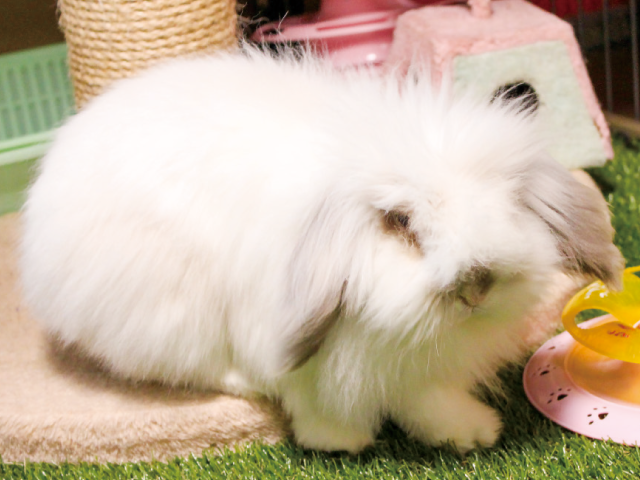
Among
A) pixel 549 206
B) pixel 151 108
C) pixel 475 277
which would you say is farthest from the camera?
pixel 151 108

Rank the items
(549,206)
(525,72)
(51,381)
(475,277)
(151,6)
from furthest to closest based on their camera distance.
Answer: (525,72)
(151,6)
(51,381)
(549,206)
(475,277)

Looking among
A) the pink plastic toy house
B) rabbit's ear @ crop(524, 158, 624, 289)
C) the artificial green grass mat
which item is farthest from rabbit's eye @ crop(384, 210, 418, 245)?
the pink plastic toy house

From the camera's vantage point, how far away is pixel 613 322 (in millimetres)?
1582

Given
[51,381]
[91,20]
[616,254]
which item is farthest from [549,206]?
[91,20]

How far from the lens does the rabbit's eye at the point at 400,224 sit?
1088 millimetres

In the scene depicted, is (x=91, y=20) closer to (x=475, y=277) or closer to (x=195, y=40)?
(x=195, y=40)

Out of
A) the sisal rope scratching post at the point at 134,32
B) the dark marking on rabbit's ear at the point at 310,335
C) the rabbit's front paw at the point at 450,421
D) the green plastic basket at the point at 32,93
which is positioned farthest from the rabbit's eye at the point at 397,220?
the green plastic basket at the point at 32,93

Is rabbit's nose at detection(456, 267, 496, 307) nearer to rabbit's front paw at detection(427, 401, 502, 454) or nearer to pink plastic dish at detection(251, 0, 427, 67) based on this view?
rabbit's front paw at detection(427, 401, 502, 454)

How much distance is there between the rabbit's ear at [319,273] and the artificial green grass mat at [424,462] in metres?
0.46

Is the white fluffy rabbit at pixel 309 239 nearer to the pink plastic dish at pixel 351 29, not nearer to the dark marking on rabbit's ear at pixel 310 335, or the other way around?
the dark marking on rabbit's ear at pixel 310 335

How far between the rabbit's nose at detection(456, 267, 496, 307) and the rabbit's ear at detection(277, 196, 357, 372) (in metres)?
0.18

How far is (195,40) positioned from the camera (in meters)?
2.07

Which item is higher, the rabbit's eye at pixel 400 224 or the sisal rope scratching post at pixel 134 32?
the sisal rope scratching post at pixel 134 32

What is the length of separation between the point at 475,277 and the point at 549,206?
0.79ft
